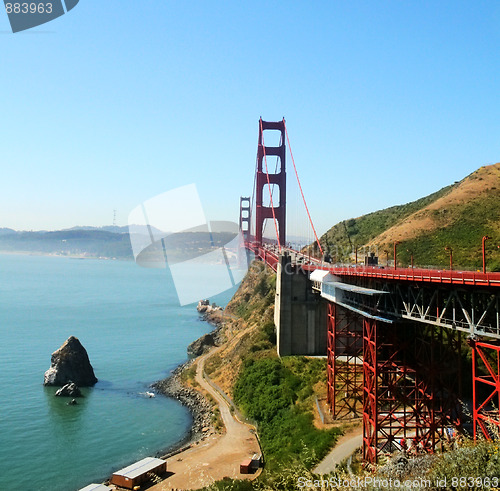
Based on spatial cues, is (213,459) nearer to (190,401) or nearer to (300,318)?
(190,401)

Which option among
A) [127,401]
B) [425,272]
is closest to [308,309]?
[127,401]

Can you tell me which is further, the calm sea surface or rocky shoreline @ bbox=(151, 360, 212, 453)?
rocky shoreline @ bbox=(151, 360, 212, 453)

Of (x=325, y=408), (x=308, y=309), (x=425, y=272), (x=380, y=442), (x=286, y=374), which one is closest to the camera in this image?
(x=425, y=272)

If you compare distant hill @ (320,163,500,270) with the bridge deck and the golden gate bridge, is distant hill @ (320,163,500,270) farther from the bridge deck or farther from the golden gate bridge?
the bridge deck

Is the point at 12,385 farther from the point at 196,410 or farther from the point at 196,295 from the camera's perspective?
the point at 196,295

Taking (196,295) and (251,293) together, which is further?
(196,295)

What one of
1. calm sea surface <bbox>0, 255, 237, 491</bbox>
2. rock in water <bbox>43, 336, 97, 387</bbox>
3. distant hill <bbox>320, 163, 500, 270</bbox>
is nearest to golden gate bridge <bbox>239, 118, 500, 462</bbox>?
calm sea surface <bbox>0, 255, 237, 491</bbox>

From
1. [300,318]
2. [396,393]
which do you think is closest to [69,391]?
[300,318]
